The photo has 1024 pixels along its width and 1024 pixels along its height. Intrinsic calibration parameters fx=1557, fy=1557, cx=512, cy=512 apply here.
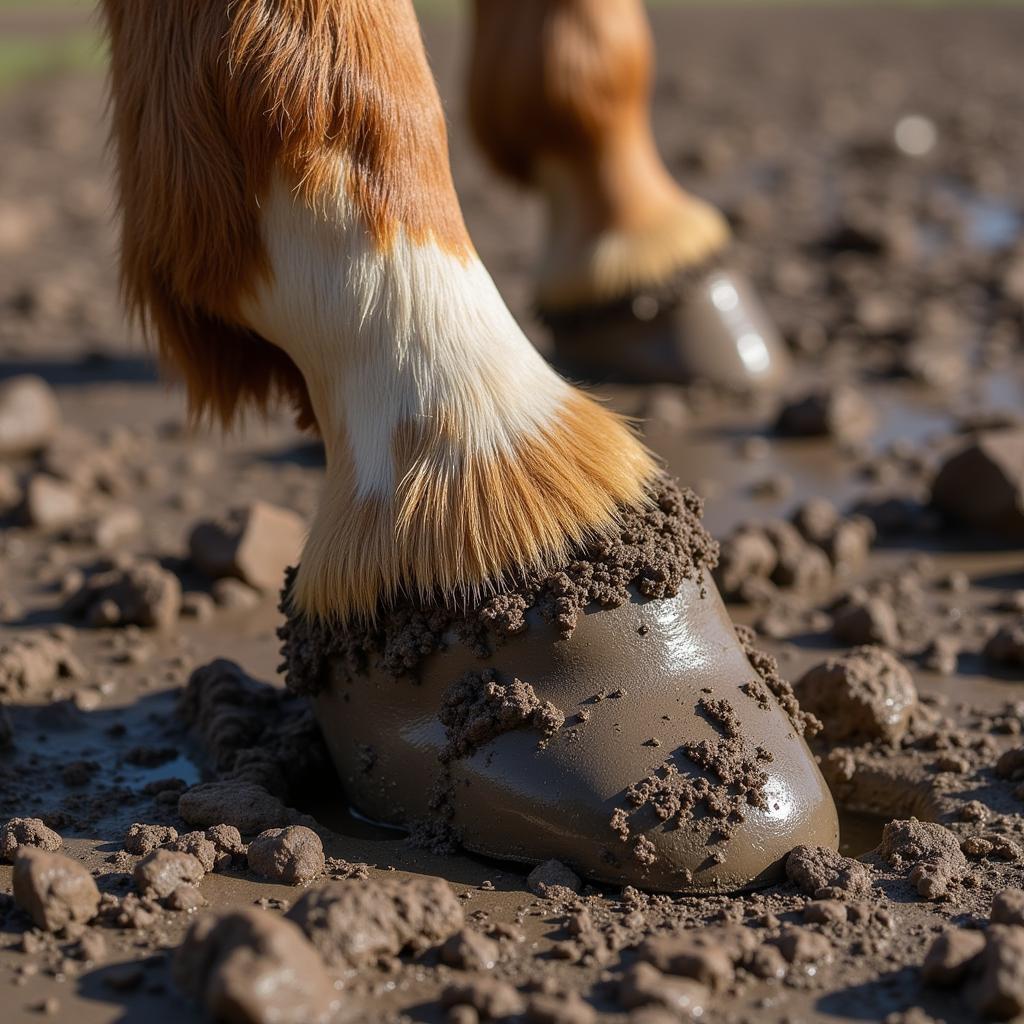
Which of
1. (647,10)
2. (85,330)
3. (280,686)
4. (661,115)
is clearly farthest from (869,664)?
(647,10)

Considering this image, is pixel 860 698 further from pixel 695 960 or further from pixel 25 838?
pixel 25 838

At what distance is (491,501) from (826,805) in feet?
2.73

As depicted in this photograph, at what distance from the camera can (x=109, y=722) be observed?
3535 mm

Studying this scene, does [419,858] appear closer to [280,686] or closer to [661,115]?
[280,686]

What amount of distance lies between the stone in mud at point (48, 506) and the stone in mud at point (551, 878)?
95.3 inches

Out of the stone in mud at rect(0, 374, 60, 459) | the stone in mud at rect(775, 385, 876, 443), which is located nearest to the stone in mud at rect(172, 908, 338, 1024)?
the stone in mud at rect(0, 374, 60, 459)

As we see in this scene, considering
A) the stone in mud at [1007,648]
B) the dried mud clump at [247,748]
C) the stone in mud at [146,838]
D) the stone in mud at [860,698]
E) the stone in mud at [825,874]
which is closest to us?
the stone in mud at [825,874]

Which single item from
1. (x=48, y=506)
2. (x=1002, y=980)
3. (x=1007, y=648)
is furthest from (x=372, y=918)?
(x=48, y=506)

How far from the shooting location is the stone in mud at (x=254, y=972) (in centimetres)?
219

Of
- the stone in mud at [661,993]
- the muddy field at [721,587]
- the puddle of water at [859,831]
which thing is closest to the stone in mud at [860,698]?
the muddy field at [721,587]

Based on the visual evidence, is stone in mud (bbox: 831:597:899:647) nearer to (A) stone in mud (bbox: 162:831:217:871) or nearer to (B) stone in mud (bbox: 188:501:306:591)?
(B) stone in mud (bbox: 188:501:306:591)

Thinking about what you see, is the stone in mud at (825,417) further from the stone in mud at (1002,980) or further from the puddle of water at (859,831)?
the stone in mud at (1002,980)

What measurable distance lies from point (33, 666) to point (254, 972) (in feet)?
5.37

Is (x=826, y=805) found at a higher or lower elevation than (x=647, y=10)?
lower
